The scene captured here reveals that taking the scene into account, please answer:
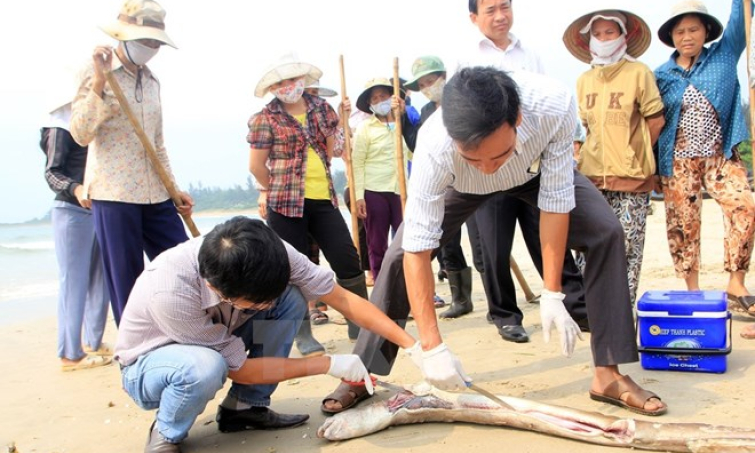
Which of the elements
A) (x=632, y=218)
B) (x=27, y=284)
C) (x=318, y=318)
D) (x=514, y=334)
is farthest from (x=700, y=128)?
(x=27, y=284)

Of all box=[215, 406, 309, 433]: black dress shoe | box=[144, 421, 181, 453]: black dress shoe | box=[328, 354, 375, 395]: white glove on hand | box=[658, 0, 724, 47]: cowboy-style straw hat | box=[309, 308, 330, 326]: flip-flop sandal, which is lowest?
box=[309, 308, 330, 326]: flip-flop sandal

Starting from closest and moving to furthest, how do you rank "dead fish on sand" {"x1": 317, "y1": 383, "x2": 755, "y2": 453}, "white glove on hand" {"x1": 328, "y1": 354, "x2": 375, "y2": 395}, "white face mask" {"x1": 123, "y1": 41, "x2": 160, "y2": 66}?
"dead fish on sand" {"x1": 317, "y1": 383, "x2": 755, "y2": 453}
"white glove on hand" {"x1": 328, "y1": 354, "x2": 375, "y2": 395}
"white face mask" {"x1": 123, "y1": 41, "x2": 160, "y2": 66}

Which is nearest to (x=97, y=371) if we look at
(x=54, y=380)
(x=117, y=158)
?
(x=54, y=380)

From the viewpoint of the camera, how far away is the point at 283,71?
434cm

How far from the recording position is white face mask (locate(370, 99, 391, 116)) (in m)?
5.89

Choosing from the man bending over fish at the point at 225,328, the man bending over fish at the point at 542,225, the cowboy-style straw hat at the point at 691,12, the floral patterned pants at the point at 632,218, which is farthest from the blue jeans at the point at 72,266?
the cowboy-style straw hat at the point at 691,12

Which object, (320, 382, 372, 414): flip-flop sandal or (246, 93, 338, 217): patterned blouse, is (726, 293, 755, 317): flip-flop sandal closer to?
(320, 382, 372, 414): flip-flop sandal

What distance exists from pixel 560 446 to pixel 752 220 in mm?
2339

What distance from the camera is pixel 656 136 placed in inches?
167

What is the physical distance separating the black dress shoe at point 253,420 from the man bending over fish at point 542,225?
0.59 ft

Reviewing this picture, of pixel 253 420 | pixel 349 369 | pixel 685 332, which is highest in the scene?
pixel 349 369

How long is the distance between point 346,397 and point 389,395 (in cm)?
25

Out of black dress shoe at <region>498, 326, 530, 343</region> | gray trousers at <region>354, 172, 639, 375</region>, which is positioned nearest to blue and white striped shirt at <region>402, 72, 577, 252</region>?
gray trousers at <region>354, 172, 639, 375</region>

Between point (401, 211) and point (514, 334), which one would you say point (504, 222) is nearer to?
point (514, 334)
